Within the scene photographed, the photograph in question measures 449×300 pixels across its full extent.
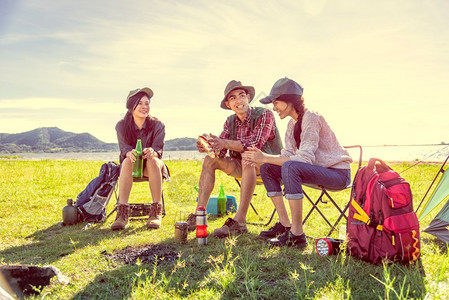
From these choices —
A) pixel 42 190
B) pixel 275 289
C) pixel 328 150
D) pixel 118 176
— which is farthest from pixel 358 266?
pixel 42 190

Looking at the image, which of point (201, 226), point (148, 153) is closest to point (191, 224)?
point (201, 226)

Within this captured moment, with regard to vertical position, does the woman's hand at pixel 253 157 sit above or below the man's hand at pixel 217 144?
below

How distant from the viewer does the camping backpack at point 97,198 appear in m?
5.03

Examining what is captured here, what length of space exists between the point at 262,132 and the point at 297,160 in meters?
0.93

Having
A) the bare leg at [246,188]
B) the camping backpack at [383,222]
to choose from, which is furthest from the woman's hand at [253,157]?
the camping backpack at [383,222]

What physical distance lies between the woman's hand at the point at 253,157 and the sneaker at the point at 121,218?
1651 mm

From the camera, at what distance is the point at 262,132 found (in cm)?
446

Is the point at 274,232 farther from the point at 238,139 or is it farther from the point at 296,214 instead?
the point at 238,139

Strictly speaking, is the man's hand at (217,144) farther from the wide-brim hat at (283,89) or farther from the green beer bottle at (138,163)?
the green beer bottle at (138,163)

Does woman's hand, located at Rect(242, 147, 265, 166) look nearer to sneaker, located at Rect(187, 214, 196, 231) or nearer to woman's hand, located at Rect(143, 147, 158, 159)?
→ sneaker, located at Rect(187, 214, 196, 231)

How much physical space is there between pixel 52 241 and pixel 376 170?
11.1 feet

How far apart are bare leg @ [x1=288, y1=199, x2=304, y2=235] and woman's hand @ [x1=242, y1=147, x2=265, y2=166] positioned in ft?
1.83

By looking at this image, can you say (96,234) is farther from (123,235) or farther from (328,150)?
(328,150)

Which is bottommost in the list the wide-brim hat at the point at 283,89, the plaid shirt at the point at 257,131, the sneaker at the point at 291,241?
the sneaker at the point at 291,241
